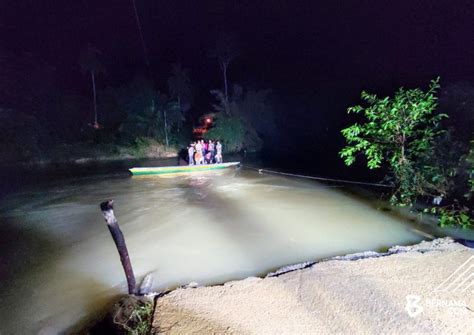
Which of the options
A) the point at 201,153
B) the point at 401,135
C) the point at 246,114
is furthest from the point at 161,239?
the point at 246,114

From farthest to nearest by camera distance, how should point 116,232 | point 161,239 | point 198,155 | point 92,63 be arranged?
1. point 92,63
2. point 198,155
3. point 161,239
4. point 116,232

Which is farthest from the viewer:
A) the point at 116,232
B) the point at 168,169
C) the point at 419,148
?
the point at 168,169

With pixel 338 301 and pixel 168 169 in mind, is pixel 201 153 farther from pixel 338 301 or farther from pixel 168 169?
pixel 338 301

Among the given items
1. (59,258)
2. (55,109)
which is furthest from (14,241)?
(55,109)

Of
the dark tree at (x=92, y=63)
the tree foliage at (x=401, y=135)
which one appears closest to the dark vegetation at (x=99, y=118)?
the dark tree at (x=92, y=63)

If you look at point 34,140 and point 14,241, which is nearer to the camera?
point 14,241

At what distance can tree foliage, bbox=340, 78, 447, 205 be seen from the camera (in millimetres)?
8367

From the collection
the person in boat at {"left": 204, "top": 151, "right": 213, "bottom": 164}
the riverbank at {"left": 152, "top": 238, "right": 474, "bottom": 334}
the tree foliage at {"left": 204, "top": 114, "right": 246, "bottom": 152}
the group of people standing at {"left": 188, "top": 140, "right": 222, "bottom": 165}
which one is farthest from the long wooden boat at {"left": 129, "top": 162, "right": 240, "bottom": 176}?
the tree foliage at {"left": 204, "top": 114, "right": 246, "bottom": 152}

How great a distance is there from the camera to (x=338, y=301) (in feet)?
13.9

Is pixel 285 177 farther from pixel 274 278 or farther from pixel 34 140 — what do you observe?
pixel 34 140

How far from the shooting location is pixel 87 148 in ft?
101

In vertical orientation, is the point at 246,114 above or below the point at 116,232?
above

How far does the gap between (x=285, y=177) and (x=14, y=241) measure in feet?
41.3

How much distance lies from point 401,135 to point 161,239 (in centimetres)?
738
